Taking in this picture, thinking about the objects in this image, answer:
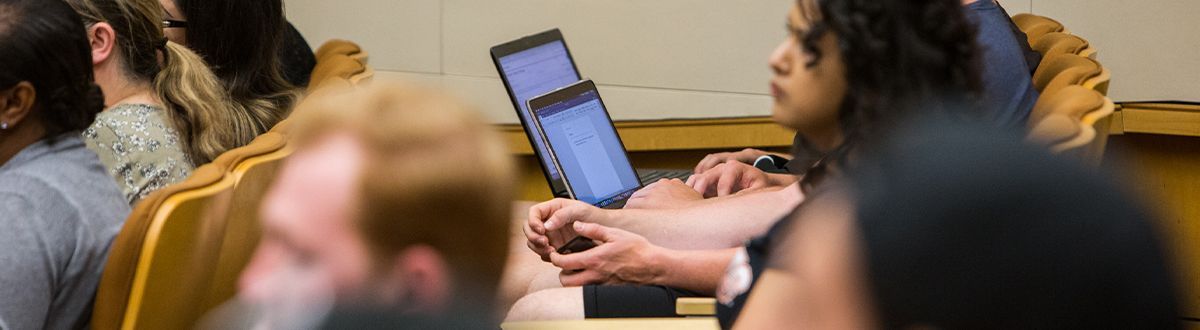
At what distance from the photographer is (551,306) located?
213cm

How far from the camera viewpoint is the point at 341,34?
4.88 metres

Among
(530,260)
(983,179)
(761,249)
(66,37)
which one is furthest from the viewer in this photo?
(530,260)

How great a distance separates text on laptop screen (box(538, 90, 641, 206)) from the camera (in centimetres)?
257

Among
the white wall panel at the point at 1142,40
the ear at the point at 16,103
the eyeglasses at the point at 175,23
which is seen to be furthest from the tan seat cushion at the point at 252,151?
the white wall panel at the point at 1142,40

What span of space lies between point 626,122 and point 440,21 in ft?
2.49

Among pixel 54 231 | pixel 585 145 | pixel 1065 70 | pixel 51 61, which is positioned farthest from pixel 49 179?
pixel 1065 70

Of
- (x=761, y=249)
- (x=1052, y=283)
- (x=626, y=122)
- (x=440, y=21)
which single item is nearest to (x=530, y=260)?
(x=761, y=249)

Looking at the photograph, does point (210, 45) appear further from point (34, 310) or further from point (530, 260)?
point (34, 310)

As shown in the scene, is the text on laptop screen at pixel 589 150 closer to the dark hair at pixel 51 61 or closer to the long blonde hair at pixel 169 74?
the long blonde hair at pixel 169 74

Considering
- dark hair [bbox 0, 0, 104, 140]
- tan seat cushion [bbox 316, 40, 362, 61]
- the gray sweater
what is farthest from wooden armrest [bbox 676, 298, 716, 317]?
tan seat cushion [bbox 316, 40, 362, 61]

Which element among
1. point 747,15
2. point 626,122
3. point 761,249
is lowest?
point 626,122

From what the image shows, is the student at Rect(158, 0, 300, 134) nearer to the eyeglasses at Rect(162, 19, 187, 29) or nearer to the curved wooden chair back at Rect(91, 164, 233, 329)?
the eyeglasses at Rect(162, 19, 187, 29)

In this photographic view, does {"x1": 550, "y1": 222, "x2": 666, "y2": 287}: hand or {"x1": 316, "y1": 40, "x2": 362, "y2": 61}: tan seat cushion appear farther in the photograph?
{"x1": 316, "y1": 40, "x2": 362, "y2": 61}: tan seat cushion

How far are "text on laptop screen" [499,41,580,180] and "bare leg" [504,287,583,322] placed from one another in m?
0.62
